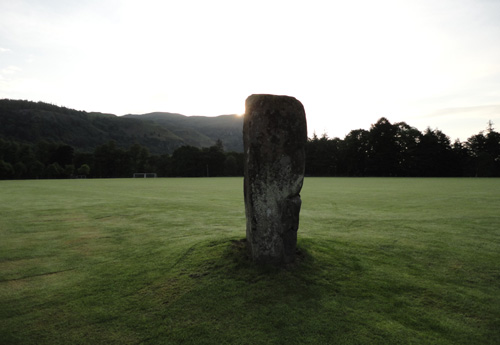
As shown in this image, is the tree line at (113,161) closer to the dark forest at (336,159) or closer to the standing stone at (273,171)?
the dark forest at (336,159)

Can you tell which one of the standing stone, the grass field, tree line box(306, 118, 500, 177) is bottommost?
the grass field

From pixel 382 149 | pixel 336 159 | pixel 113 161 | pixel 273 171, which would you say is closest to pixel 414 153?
pixel 382 149

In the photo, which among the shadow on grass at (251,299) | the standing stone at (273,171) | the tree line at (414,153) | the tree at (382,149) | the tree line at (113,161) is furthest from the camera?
the tree line at (113,161)

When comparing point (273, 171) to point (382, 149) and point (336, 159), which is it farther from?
point (336, 159)

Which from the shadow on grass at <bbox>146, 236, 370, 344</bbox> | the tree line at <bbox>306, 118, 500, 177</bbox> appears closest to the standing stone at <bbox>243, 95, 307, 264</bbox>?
the shadow on grass at <bbox>146, 236, 370, 344</bbox>

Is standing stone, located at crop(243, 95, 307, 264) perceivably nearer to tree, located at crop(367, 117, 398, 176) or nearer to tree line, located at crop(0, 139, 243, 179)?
tree, located at crop(367, 117, 398, 176)

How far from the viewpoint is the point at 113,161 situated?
3829 inches

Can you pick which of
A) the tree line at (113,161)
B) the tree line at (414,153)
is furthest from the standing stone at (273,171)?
the tree line at (113,161)

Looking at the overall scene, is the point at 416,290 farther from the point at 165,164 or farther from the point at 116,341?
the point at 165,164

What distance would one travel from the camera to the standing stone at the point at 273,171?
16.9ft

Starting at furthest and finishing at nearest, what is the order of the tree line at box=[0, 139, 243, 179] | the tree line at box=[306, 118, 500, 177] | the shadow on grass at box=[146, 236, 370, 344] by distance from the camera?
the tree line at box=[0, 139, 243, 179], the tree line at box=[306, 118, 500, 177], the shadow on grass at box=[146, 236, 370, 344]

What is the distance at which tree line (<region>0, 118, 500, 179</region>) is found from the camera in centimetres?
7656

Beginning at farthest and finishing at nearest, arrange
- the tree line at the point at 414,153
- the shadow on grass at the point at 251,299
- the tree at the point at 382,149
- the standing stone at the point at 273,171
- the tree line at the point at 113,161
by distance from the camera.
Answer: the tree line at the point at 113,161 < the tree at the point at 382,149 < the tree line at the point at 414,153 < the standing stone at the point at 273,171 < the shadow on grass at the point at 251,299

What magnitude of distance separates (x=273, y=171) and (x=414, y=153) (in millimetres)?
84154
